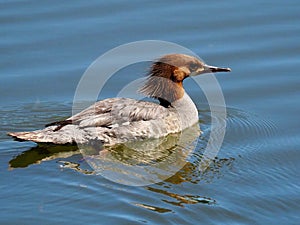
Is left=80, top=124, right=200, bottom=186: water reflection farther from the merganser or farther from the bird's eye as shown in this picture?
the bird's eye

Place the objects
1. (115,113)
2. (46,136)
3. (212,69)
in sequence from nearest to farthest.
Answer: (46,136) → (115,113) → (212,69)

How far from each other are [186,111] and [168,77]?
0.70 metres

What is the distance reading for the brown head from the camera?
11.2 metres

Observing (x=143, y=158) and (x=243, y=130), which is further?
(x=243, y=130)

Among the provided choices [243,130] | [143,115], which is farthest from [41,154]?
[243,130]

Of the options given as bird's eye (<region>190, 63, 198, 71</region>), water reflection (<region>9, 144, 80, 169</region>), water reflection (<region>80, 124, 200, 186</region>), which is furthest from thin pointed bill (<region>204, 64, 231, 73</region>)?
water reflection (<region>9, 144, 80, 169</region>)

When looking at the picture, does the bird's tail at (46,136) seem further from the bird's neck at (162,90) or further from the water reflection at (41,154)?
the bird's neck at (162,90)

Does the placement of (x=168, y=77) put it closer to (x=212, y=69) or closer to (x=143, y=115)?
(x=212, y=69)

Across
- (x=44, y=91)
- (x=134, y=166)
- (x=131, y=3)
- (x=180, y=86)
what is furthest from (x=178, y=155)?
(x=131, y=3)

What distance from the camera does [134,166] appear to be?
952cm

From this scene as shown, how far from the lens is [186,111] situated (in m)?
11.0

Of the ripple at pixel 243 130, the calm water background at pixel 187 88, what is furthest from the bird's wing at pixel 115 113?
the ripple at pixel 243 130

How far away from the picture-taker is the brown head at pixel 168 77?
1121 centimetres

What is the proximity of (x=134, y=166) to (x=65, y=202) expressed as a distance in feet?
4.96
